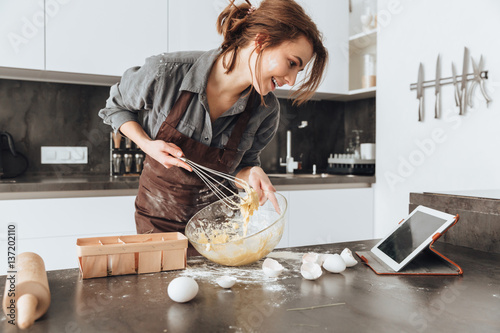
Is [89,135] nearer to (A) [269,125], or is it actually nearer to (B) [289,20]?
(A) [269,125]

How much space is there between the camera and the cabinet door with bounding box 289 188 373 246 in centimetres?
260

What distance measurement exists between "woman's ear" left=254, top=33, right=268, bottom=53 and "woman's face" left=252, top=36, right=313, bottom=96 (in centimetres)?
1

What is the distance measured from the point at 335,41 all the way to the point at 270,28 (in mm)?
1889

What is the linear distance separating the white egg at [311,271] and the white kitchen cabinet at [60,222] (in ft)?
4.73

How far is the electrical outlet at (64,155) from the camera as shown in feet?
8.34

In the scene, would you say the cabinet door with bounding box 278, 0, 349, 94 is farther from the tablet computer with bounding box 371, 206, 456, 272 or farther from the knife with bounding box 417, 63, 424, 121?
the tablet computer with bounding box 371, 206, 456, 272

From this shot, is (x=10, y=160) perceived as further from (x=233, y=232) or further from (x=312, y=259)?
(x=312, y=259)

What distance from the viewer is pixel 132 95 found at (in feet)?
4.77

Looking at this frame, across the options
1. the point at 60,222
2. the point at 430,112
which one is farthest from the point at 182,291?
the point at 430,112

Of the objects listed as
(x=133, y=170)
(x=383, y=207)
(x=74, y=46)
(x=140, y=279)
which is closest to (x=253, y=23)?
(x=140, y=279)

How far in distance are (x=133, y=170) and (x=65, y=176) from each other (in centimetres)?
40

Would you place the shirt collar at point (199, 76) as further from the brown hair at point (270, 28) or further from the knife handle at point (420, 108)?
the knife handle at point (420, 108)

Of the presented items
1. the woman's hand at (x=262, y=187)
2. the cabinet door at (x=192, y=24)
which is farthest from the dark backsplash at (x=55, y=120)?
the woman's hand at (x=262, y=187)

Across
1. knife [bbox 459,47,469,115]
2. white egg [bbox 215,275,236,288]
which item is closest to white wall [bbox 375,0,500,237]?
knife [bbox 459,47,469,115]
